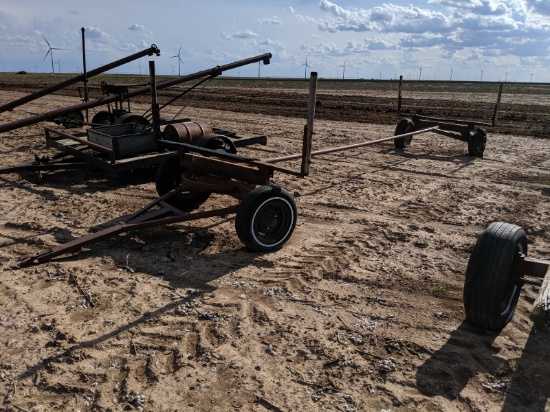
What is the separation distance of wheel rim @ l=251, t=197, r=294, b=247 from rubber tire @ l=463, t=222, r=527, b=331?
2.21 m

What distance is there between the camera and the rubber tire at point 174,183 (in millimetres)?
6172

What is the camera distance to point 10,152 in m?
10.1

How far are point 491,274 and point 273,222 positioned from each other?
2470 mm

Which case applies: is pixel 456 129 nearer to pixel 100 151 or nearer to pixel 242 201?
pixel 242 201

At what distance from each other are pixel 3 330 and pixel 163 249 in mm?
A: 1875

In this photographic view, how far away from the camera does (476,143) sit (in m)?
10.5

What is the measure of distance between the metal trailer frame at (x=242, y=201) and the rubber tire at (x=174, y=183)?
1.01 feet

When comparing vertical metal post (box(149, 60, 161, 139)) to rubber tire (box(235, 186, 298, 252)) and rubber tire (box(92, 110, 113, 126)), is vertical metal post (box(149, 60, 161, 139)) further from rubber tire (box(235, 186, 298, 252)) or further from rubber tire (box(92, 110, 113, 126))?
rubber tire (box(92, 110, 113, 126))

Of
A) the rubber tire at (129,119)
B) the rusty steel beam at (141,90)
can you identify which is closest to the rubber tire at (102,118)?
the rusty steel beam at (141,90)

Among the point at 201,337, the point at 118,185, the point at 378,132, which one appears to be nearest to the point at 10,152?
the point at 118,185

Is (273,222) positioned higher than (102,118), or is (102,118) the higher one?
(102,118)

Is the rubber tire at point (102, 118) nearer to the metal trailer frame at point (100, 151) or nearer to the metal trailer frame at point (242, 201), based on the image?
the metal trailer frame at point (100, 151)

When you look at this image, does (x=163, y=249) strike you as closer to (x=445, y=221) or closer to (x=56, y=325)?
(x=56, y=325)

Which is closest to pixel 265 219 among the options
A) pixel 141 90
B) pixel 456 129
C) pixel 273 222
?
pixel 273 222
